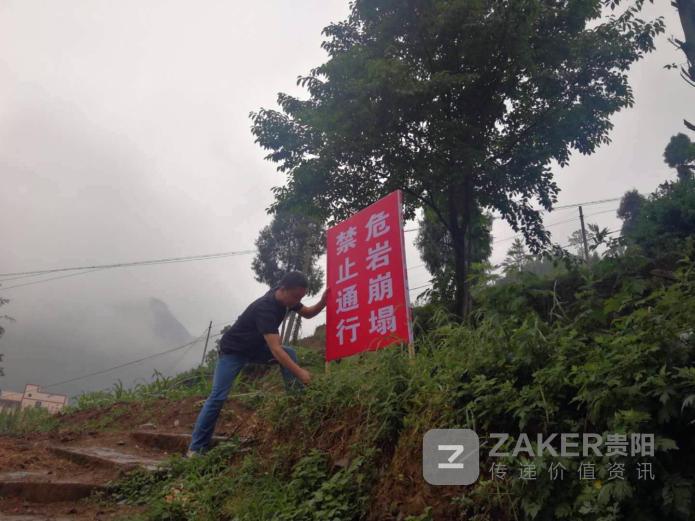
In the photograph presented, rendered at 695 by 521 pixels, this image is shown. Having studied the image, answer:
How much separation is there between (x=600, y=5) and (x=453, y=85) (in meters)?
3.50

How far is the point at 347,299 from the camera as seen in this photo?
4828 millimetres

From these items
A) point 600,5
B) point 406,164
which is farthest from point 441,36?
point 600,5

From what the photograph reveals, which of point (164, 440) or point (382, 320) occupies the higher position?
point (382, 320)

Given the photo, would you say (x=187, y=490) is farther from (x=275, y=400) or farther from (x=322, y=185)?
(x=322, y=185)

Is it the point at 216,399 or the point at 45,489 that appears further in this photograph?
the point at 216,399

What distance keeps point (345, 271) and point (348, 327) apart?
0.57 meters

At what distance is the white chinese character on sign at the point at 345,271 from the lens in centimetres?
492

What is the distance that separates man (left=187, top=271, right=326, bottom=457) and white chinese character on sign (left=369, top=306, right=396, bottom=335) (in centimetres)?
64

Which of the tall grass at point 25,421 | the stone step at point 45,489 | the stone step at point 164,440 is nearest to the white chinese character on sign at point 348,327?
the stone step at point 164,440

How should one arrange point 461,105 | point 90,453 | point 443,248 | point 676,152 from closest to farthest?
point 90,453, point 461,105, point 443,248, point 676,152

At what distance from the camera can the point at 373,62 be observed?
8.86m

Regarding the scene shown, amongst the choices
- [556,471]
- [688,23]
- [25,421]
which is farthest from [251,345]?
[688,23]

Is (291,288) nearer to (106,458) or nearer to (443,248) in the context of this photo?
(106,458)

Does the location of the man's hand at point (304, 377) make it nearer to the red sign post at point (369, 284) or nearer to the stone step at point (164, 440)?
the red sign post at point (369, 284)
